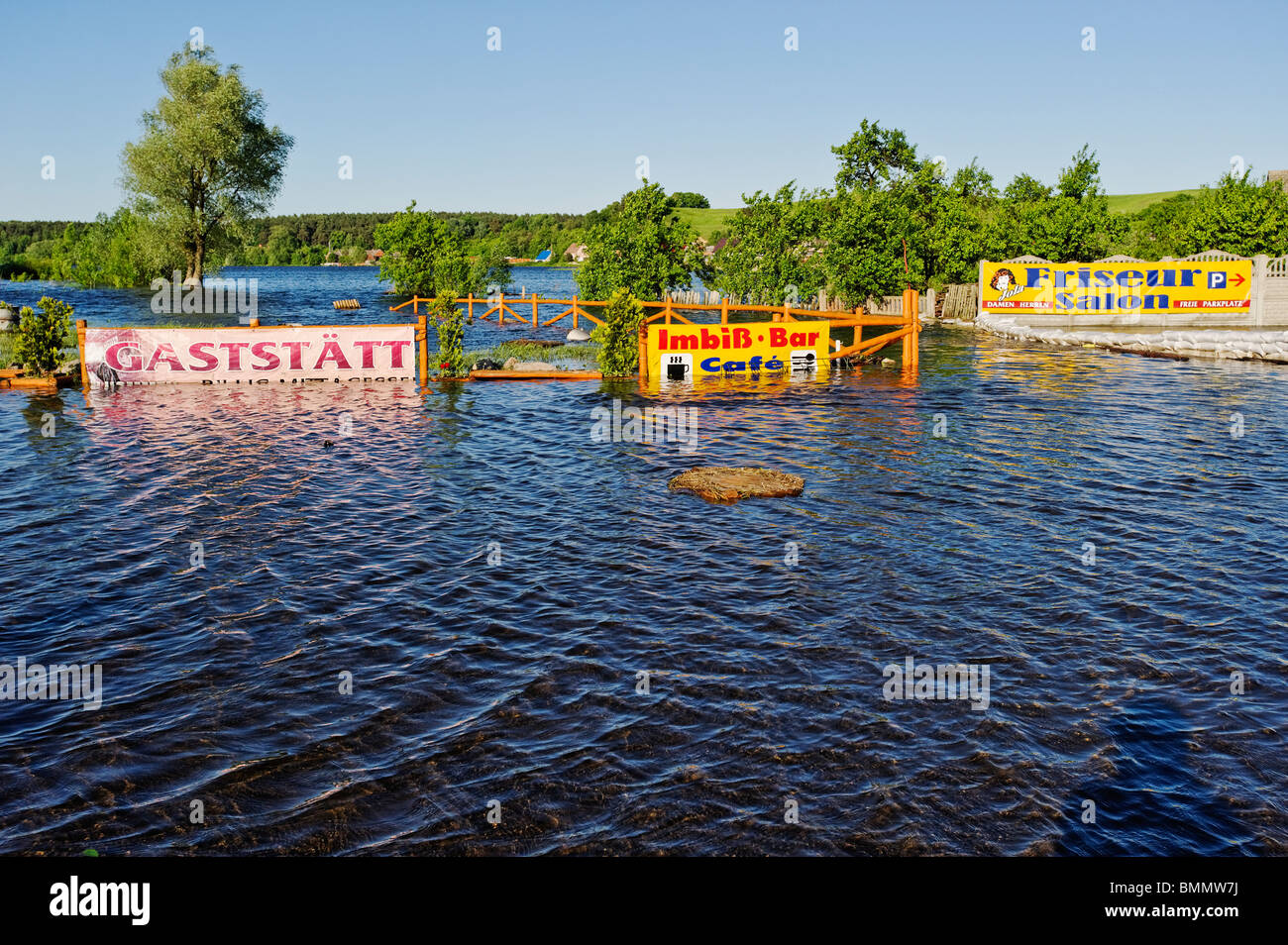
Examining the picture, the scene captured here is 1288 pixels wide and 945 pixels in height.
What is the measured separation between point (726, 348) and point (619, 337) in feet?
13.1

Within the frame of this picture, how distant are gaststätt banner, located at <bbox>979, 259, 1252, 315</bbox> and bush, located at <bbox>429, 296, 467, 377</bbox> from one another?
A: 30122 millimetres

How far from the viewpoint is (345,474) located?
800 inches

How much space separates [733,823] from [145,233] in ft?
237

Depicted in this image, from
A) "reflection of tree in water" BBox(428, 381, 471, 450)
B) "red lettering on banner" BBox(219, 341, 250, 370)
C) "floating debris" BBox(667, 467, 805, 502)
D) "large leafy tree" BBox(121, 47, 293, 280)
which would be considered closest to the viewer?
"floating debris" BBox(667, 467, 805, 502)

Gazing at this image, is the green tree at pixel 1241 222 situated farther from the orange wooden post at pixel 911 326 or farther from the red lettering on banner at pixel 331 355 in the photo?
the red lettering on banner at pixel 331 355

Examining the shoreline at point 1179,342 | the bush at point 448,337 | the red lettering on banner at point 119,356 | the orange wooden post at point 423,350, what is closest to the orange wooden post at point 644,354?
the bush at point 448,337

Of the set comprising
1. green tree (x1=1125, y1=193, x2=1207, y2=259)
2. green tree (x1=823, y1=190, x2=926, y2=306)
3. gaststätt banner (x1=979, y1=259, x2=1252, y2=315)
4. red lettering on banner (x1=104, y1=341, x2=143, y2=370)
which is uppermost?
green tree (x1=1125, y1=193, x2=1207, y2=259)

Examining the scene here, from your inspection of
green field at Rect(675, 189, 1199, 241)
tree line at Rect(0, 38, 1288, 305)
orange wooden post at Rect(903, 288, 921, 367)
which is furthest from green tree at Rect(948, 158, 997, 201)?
green field at Rect(675, 189, 1199, 241)

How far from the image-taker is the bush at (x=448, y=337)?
34656 mm

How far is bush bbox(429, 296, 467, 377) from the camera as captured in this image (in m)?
34.7

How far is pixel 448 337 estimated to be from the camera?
34.9m

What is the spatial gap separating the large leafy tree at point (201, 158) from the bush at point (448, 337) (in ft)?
131

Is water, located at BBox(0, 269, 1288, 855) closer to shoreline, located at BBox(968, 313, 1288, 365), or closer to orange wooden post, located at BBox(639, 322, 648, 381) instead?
orange wooden post, located at BBox(639, 322, 648, 381)
